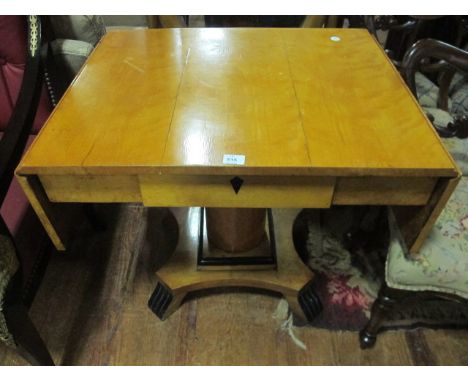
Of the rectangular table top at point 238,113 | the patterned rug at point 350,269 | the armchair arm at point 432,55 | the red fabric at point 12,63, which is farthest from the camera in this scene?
the patterned rug at point 350,269

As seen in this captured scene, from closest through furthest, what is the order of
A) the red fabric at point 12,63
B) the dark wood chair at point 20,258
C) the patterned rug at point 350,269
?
the dark wood chair at point 20,258 < the red fabric at point 12,63 < the patterned rug at point 350,269

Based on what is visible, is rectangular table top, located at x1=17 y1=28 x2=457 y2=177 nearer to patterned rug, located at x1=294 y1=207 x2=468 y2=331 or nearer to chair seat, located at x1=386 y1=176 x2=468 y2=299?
chair seat, located at x1=386 y1=176 x2=468 y2=299

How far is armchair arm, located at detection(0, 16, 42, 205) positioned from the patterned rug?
0.90m

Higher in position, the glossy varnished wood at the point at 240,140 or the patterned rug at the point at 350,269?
the glossy varnished wood at the point at 240,140

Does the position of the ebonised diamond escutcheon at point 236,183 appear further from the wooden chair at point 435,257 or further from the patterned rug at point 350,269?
the patterned rug at point 350,269

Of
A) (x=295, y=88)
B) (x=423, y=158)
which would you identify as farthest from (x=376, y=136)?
(x=295, y=88)

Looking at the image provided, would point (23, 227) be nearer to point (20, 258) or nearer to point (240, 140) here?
point (20, 258)

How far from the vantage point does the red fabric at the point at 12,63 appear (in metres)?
0.97

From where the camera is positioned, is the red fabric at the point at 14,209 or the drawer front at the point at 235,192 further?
the red fabric at the point at 14,209

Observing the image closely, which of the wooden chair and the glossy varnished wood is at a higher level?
the glossy varnished wood

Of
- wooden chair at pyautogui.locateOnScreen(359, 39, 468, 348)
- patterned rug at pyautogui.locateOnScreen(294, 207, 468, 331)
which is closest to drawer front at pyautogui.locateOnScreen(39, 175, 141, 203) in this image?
wooden chair at pyautogui.locateOnScreen(359, 39, 468, 348)

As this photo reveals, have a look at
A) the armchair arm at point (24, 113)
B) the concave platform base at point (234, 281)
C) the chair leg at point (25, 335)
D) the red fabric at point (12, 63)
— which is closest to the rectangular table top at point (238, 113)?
the armchair arm at point (24, 113)

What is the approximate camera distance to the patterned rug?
1.08 m

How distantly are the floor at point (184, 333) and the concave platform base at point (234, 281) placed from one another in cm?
5
